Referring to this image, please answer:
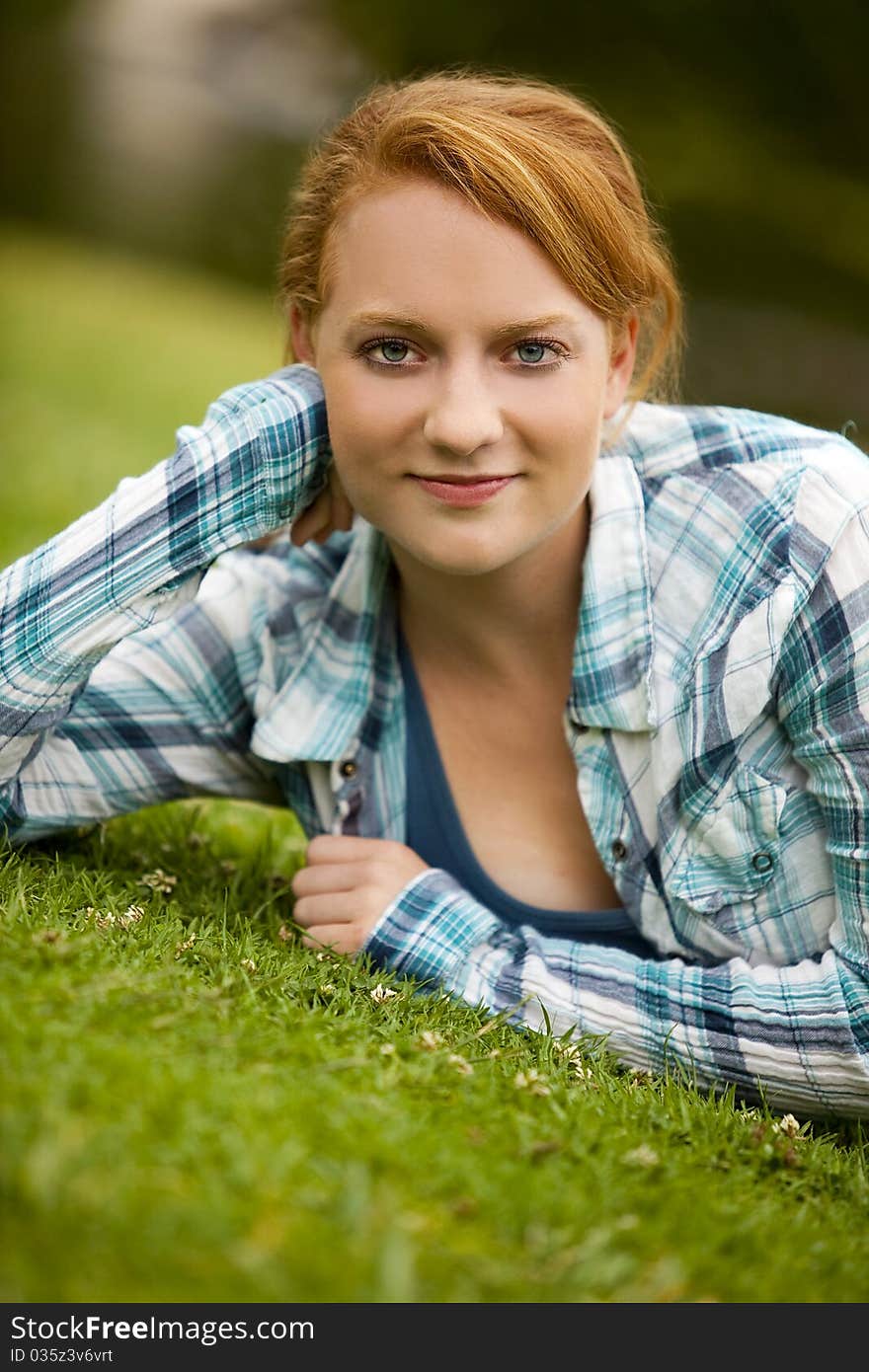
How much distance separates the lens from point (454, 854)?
9.02 ft

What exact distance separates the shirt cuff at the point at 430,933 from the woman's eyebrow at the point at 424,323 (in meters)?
0.96

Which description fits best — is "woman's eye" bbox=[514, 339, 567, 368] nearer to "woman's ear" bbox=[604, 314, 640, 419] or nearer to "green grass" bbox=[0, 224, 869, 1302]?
"woman's ear" bbox=[604, 314, 640, 419]

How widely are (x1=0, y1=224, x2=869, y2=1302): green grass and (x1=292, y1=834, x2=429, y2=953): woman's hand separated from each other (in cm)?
6

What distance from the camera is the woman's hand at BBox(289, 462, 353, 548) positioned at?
268 cm

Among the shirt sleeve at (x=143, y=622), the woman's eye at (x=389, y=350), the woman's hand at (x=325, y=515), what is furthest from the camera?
the woman's hand at (x=325, y=515)

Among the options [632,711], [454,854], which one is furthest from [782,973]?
[454,854]

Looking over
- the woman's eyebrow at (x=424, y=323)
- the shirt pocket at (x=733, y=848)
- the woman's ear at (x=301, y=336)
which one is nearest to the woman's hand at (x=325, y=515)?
the woman's ear at (x=301, y=336)

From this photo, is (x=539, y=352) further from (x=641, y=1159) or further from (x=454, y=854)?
(x=641, y=1159)

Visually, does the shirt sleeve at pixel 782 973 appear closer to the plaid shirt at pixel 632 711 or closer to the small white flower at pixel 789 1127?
the plaid shirt at pixel 632 711

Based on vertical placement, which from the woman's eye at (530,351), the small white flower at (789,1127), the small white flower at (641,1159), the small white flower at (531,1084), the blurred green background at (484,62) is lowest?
the small white flower at (789,1127)

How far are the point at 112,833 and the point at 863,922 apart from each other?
1.56 metres

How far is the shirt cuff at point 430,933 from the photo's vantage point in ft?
7.88

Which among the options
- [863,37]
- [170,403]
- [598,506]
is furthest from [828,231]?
[598,506]

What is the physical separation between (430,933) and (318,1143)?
86 cm
